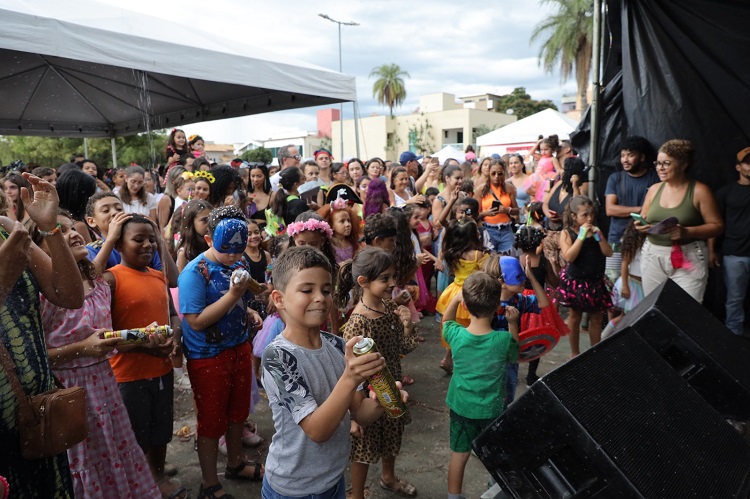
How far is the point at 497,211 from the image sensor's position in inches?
212

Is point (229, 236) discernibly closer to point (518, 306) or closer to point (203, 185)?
point (518, 306)

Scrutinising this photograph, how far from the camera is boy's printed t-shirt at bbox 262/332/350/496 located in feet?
5.48

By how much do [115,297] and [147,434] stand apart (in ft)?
2.44

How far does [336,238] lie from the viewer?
160 inches

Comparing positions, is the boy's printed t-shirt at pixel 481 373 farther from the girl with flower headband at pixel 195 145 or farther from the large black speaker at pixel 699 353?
the girl with flower headband at pixel 195 145

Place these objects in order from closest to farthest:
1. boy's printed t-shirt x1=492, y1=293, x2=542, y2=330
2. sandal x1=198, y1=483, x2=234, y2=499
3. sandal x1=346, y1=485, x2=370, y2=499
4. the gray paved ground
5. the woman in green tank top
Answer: sandal x1=198, y1=483, x2=234, y2=499, sandal x1=346, y1=485, x2=370, y2=499, the gray paved ground, boy's printed t-shirt x1=492, y1=293, x2=542, y2=330, the woman in green tank top

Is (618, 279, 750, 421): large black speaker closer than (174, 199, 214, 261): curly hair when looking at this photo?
Yes

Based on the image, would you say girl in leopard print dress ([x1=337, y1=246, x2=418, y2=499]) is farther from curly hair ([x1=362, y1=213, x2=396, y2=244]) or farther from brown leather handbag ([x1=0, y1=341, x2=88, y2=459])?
brown leather handbag ([x1=0, y1=341, x2=88, y2=459])

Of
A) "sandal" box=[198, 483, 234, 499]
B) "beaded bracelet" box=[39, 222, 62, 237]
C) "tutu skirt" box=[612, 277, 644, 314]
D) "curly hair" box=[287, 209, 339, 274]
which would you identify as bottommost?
"sandal" box=[198, 483, 234, 499]

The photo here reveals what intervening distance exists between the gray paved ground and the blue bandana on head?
4.63 feet

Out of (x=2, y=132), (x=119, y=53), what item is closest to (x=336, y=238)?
(x=119, y=53)

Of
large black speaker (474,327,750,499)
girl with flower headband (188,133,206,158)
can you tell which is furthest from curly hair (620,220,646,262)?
girl with flower headband (188,133,206,158)

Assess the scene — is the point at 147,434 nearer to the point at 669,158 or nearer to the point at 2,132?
the point at 669,158

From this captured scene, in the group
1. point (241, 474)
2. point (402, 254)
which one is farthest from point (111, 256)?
point (402, 254)
